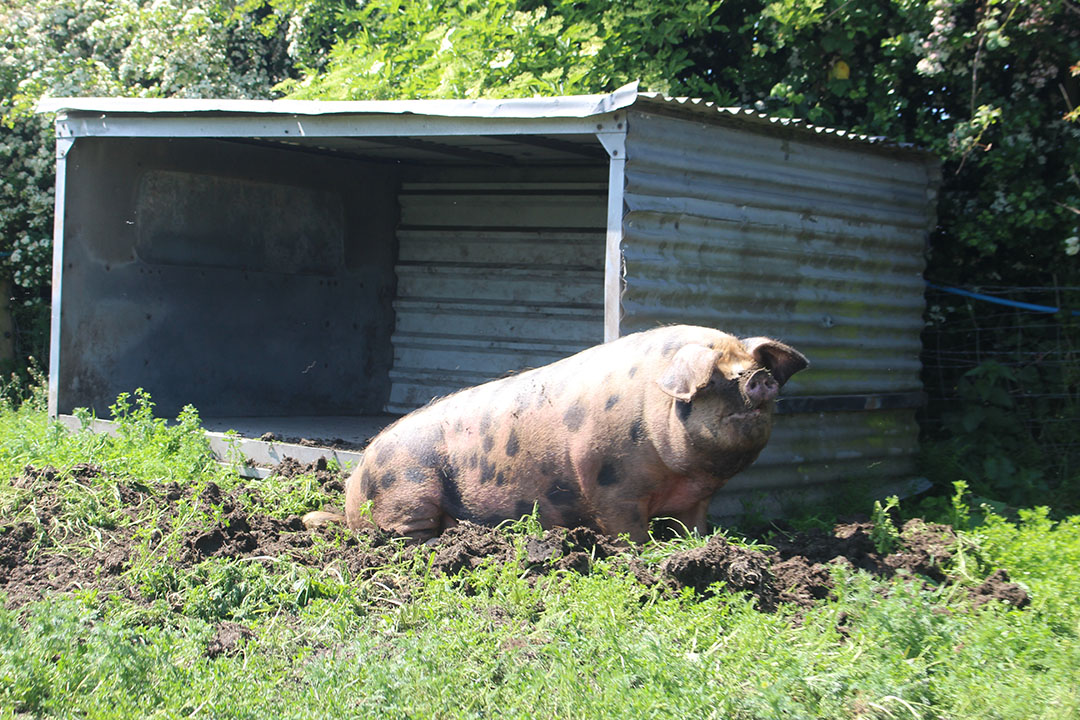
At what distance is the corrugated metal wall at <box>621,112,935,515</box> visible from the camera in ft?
18.6

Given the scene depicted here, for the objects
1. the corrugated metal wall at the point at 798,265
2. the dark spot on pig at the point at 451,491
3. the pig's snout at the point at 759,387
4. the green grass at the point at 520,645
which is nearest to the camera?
the green grass at the point at 520,645

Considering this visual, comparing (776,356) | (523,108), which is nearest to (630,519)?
(776,356)

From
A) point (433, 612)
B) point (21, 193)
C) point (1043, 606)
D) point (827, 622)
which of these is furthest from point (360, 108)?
point (21, 193)

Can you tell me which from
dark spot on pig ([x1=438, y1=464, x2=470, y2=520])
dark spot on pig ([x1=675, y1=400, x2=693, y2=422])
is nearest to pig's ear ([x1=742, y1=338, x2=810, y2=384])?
dark spot on pig ([x1=675, y1=400, x2=693, y2=422])

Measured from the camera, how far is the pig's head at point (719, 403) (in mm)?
4520

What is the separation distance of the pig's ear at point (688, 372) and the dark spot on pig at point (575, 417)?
459 mm

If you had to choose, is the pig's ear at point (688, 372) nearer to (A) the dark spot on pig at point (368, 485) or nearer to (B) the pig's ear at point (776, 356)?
(B) the pig's ear at point (776, 356)

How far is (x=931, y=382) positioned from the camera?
26.6ft

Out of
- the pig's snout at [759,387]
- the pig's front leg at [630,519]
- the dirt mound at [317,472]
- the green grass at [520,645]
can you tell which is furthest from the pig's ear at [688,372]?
the dirt mound at [317,472]

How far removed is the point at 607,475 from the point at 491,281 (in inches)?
191

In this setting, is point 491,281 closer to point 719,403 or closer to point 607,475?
point 607,475

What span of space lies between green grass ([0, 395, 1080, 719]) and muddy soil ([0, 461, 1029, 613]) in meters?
0.07

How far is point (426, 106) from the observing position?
6008 millimetres

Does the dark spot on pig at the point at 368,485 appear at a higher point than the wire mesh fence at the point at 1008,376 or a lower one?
lower
